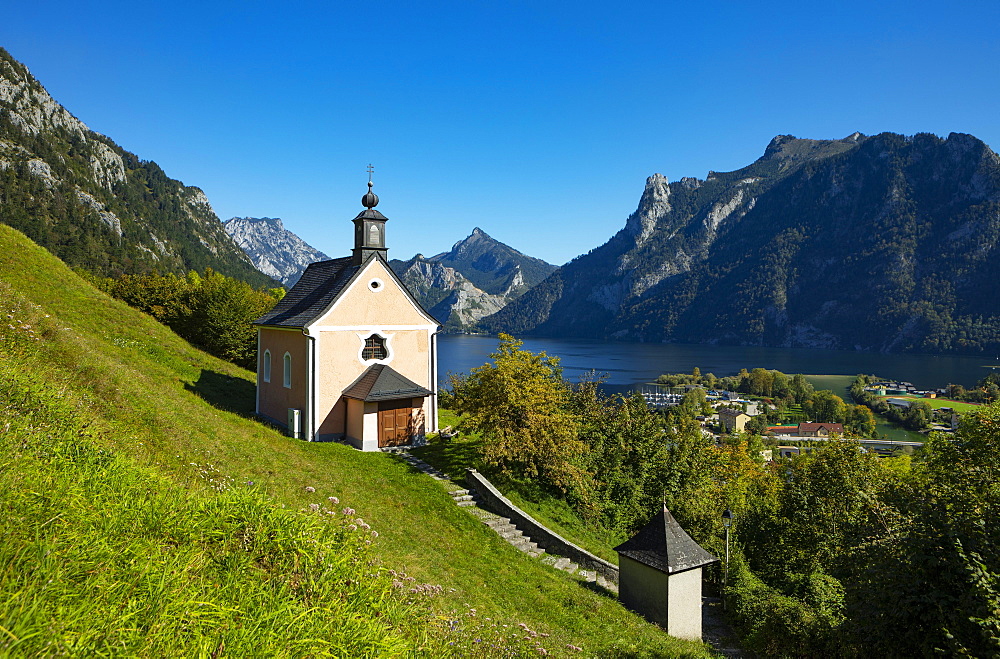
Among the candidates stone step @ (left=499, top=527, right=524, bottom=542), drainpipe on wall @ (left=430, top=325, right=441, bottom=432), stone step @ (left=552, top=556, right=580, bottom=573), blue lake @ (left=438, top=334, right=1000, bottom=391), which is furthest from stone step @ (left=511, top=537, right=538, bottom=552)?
blue lake @ (left=438, top=334, right=1000, bottom=391)

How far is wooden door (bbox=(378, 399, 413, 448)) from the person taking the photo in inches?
789

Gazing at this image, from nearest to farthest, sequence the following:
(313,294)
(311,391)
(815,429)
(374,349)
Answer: (311,391), (374,349), (313,294), (815,429)

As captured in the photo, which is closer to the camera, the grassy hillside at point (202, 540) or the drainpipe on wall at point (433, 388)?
the grassy hillside at point (202, 540)

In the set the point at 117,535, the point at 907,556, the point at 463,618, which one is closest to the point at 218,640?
the point at 117,535

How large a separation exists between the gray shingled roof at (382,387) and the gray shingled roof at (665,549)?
10450 mm

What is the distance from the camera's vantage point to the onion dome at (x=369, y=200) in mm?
22156

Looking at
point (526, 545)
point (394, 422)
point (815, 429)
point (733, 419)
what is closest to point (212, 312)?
point (394, 422)

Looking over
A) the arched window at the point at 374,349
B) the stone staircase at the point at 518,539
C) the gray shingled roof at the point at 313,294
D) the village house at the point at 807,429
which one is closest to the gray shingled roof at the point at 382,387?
the arched window at the point at 374,349

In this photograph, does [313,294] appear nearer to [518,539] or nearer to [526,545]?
[518,539]

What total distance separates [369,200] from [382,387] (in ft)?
26.4

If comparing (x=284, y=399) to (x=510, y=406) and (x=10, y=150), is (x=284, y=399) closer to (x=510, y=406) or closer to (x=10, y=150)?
(x=510, y=406)

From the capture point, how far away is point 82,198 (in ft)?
330

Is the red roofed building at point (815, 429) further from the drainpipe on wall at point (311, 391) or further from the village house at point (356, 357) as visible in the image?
the drainpipe on wall at point (311, 391)

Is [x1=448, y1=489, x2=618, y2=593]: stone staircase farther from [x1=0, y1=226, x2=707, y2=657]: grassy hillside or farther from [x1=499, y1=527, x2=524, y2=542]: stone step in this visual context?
[x1=0, y1=226, x2=707, y2=657]: grassy hillside
